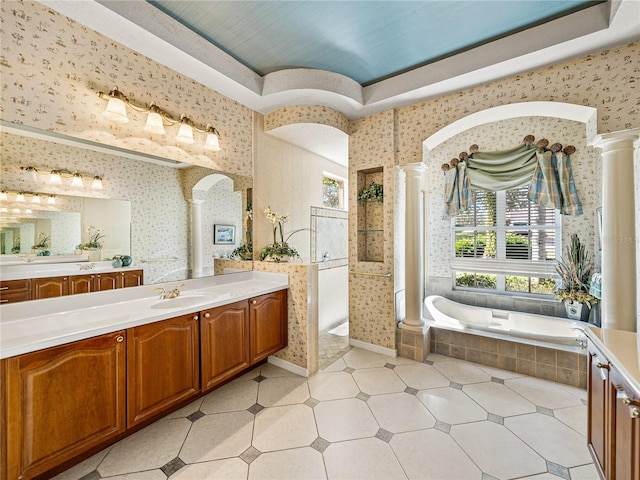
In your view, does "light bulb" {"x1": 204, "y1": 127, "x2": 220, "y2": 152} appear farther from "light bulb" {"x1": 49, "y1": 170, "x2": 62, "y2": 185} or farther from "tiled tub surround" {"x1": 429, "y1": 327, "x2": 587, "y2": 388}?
"tiled tub surround" {"x1": 429, "y1": 327, "x2": 587, "y2": 388}

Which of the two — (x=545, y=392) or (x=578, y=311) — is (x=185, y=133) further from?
(x=578, y=311)

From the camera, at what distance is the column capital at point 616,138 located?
1873 mm

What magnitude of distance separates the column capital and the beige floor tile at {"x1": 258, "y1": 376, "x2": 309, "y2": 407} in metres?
3.07

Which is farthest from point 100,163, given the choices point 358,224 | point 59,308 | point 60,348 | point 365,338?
point 365,338

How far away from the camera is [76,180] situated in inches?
68.7

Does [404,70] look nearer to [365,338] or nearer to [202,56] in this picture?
[202,56]

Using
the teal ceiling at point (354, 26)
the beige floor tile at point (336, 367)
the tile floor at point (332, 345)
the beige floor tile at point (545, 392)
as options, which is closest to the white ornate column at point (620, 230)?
the beige floor tile at point (545, 392)

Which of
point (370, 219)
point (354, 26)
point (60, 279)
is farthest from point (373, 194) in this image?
point (60, 279)

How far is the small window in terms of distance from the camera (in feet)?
13.5

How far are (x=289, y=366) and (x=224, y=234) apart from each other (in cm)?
147

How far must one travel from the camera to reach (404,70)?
2488 mm

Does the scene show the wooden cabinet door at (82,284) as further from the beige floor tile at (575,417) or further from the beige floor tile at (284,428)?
the beige floor tile at (575,417)

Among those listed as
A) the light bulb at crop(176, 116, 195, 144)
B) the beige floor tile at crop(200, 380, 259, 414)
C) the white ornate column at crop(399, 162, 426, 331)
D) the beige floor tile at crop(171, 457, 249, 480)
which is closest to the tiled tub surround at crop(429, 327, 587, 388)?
the white ornate column at crop(399, 162, 426, 331)

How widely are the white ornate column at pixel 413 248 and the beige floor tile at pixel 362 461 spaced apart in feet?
4.72
